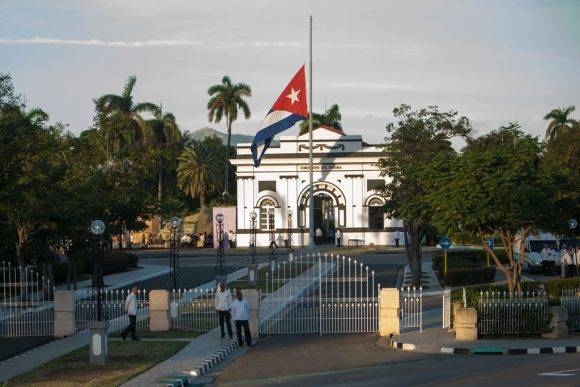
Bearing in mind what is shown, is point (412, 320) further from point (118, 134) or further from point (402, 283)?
point (118, 134)

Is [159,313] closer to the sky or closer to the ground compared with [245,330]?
closer to the sky

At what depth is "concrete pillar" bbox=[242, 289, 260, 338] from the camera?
2845 cm

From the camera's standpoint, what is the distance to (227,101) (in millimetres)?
102625

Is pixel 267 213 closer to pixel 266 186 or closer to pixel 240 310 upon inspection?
pixel 266 186

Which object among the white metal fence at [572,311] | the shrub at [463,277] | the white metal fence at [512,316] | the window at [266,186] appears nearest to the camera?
the white metal fence at [512,316]

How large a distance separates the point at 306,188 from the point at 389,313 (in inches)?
2396

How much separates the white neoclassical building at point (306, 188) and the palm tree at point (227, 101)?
1352cm

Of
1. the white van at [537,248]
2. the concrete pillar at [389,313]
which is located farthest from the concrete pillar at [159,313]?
the white van at [537,248]

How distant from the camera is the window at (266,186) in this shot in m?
89.2

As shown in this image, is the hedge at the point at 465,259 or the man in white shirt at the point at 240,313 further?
the hedge at the point at 465,259

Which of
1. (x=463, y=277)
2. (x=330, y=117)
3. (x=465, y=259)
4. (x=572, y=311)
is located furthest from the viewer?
(x=330, y=117)

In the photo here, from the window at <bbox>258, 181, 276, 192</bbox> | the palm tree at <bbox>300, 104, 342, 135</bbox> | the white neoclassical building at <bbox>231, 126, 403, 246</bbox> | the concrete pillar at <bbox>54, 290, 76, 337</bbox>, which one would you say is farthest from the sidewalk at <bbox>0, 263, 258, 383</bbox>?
the palm tree at <bbox>300, 104, 342, 135</bbox>

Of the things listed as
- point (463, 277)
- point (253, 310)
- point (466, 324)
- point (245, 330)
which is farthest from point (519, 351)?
point (463, 277)

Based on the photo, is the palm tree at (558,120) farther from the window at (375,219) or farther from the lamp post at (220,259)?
the lamp post at (220,259)
